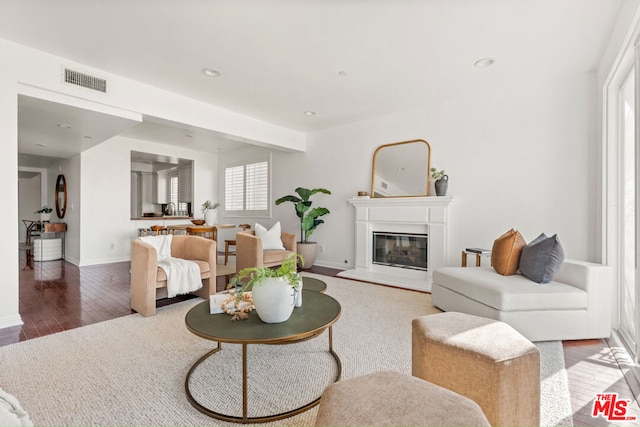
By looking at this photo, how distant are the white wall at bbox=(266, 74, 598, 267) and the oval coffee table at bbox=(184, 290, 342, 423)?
114 inches

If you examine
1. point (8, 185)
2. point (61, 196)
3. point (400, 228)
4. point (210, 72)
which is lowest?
point (400, 228)

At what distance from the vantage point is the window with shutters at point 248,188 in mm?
6672

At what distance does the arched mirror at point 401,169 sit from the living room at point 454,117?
141 millimetres

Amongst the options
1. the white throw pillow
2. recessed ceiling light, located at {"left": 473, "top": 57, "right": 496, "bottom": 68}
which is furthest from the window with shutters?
recessed ceiling light, located at {"left": 473, "top": 57, "right": 496, "bottom": 68}

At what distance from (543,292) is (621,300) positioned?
2.83 feet

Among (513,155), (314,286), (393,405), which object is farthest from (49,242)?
(513,155)

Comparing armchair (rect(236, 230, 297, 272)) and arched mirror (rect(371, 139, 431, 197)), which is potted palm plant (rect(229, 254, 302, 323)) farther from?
arched mirror (rect(371, 139, 431, 197))

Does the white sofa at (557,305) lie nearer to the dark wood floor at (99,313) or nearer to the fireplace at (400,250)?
the dark wood floor at (99,313)

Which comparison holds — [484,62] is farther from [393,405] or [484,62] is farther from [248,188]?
[248,188]

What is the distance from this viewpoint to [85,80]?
3.13m

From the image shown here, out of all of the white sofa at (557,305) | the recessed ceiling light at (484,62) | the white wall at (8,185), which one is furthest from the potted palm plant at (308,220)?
the white wall at (8,185)

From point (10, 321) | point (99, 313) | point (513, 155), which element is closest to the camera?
point (10, 321)
